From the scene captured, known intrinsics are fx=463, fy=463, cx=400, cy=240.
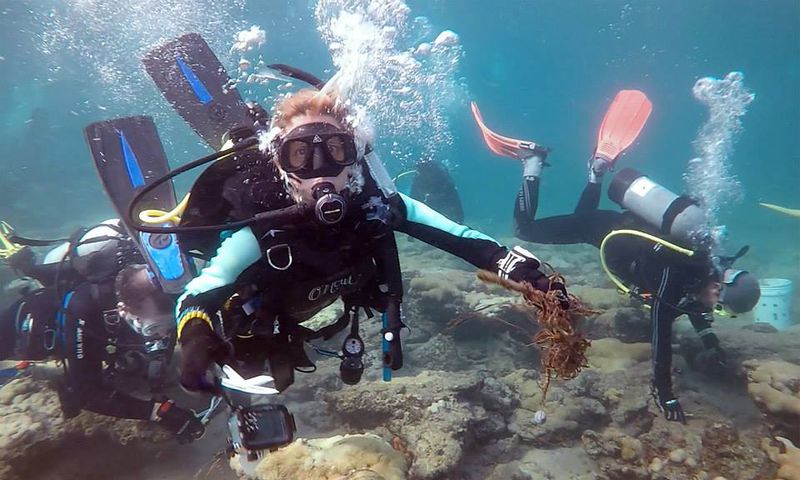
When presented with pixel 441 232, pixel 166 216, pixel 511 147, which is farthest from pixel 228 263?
pixel 511 147

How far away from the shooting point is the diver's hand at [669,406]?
530 cm

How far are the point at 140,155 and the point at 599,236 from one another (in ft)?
22.7

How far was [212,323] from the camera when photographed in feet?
7.92

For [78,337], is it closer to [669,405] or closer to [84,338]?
[84,338]

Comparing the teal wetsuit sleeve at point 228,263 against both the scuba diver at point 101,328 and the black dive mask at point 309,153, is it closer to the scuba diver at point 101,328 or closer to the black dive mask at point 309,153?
the black dive mask at point 309,153

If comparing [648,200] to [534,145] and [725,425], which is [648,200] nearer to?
[534,145]

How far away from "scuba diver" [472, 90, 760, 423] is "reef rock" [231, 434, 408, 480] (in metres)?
3.82

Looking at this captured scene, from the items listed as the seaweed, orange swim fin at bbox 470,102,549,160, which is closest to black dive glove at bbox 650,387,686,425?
the seaweed

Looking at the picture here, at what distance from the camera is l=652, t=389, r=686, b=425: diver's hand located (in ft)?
17.4

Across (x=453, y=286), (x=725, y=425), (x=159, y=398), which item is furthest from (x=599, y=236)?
(x=159, y=398)

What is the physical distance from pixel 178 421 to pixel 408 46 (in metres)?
43.7

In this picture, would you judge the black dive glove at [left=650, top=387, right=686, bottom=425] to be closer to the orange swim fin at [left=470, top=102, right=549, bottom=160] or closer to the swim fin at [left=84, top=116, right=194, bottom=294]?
the orange swim fin at [left=470, top=102, right=549, bottom=160]

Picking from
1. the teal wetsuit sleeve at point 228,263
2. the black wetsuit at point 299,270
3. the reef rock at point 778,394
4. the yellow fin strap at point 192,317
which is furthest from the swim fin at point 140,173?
the reef rock at point 778,394

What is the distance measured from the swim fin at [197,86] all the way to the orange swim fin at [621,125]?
20.7ft
